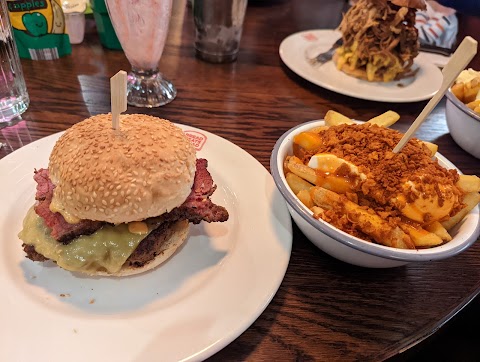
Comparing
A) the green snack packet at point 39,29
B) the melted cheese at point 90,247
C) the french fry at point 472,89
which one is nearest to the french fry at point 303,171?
the melted cheese at point 90,247

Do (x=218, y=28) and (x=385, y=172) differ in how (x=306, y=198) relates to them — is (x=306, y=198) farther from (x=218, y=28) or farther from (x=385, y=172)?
(x=218, y=28)

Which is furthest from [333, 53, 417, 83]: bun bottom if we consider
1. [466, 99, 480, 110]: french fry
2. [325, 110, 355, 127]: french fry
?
[325, 110, 355, 127]: french fry

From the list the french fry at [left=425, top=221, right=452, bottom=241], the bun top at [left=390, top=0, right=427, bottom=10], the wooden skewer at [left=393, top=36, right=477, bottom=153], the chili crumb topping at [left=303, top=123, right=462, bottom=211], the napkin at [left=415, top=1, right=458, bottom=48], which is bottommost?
the napkin at [left=415, top=1, right=458, bottom=48]

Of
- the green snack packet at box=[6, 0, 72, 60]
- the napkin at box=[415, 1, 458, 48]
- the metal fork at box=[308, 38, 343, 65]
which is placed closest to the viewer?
the green snack packet at box=[6, 0, 72, 60]

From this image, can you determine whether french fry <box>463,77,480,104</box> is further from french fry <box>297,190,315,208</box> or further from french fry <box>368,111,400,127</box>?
french fry <box>297,190,315,208</box>

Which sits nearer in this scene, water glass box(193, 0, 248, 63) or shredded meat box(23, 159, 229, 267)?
shredded meat box(23, 159, 229, 267)
